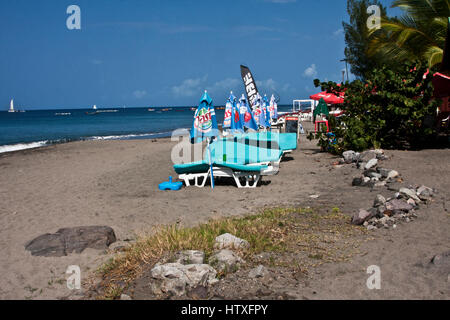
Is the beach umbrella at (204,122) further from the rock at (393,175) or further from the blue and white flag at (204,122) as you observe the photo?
the rock at (393,175)

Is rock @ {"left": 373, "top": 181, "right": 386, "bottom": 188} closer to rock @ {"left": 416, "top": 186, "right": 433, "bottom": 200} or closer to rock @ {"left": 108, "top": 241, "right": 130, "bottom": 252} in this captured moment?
rock @ {"left": 416, "top": 186, "right": 433, "bottom": 200}

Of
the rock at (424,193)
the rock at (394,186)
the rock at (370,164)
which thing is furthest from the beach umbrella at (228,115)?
the rock at (424,193)

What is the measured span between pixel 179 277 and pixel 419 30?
48.0 feet

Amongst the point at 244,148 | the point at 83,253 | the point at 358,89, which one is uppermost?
the point at 358,89

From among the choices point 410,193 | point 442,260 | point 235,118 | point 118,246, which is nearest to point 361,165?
point 410,193

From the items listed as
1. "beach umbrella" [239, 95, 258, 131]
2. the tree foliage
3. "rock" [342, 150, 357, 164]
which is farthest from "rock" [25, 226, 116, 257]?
the tree foliage

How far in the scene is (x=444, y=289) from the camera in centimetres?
384

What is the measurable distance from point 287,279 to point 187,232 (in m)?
1.71

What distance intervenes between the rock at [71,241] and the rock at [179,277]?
1841 millimetres

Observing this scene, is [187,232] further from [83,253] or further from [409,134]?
[409,134]

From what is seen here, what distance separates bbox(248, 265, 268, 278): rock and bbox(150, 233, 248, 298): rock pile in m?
0.22

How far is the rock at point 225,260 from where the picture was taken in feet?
14.4
